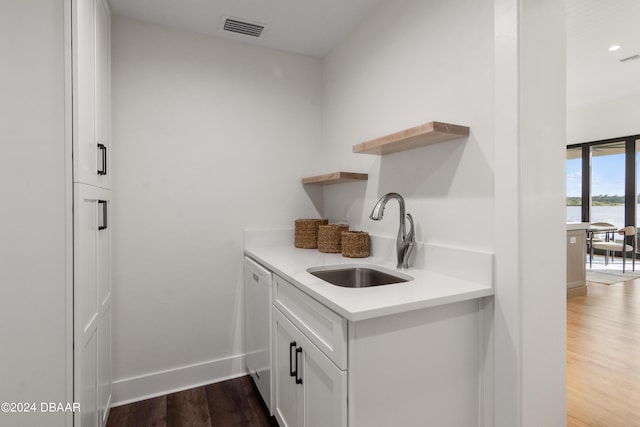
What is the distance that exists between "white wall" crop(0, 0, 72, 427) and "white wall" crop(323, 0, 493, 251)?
1.48 meters

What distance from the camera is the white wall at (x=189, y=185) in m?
2.05

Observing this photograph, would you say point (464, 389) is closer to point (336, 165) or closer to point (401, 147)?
point (401, 147)

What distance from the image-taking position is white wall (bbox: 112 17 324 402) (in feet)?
6.72

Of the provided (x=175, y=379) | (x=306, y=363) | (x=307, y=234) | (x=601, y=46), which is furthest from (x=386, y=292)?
(x=601, y=46)

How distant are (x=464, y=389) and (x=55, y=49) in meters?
1.96

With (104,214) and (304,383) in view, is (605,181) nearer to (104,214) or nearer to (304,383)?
(304,383)

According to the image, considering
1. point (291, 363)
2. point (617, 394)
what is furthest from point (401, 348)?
point (617, 394)

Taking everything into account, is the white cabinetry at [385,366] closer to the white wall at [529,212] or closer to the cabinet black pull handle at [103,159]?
the white wall at [529,212]

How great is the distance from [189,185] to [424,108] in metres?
1.53

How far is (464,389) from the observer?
49.6 inches

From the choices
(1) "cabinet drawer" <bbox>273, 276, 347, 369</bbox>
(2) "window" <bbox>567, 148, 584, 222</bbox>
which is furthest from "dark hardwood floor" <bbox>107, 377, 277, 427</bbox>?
(2) "window" <bbox>567, 148, 584, 222</bbox>

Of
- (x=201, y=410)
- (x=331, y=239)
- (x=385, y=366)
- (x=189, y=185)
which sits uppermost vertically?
(x=189, y=185)

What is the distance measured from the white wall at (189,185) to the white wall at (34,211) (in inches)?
33.7

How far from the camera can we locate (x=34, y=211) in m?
1.18
